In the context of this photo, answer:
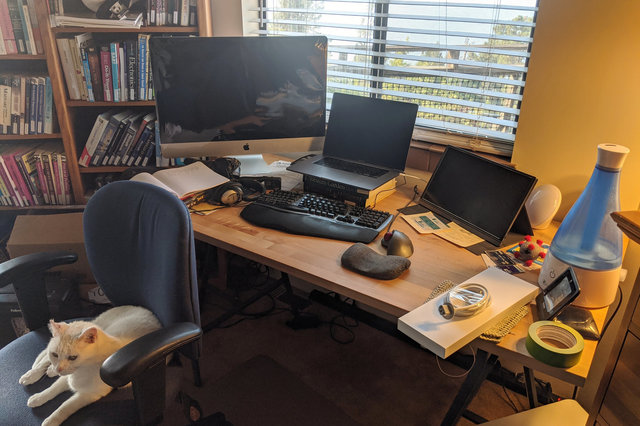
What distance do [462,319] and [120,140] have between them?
1816mm

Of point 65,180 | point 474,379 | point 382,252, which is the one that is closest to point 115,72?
point 65,180

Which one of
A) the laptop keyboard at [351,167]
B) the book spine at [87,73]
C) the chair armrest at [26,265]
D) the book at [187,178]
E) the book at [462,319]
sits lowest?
the chair armrest at [26,265]

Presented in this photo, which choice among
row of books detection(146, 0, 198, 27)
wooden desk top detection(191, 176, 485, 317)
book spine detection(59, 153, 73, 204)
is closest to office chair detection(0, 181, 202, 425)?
wooden desk top detection(191, 176, 485, 317)

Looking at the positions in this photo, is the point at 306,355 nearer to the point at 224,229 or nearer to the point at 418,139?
the point at 224,229

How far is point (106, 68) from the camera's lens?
208 centimetres

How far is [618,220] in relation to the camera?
896mm

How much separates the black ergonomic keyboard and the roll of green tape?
565 millimetres

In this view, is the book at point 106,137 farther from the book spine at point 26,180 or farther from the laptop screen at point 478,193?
the laptop screen at point 478,193

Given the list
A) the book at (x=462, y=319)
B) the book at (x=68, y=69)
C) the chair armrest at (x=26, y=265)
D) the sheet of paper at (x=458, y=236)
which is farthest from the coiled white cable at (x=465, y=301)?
the book at (x=68, y=69)

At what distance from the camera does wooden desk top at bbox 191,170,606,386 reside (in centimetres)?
105

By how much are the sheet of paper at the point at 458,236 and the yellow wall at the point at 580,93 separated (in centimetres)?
36

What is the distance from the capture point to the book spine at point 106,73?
6.77 feet

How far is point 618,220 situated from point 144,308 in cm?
117

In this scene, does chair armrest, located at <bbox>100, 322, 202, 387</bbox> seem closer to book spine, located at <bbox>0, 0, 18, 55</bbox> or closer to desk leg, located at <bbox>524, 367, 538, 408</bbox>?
desk leg, located at <bbox>524, 367, 538, 408</bbox>
